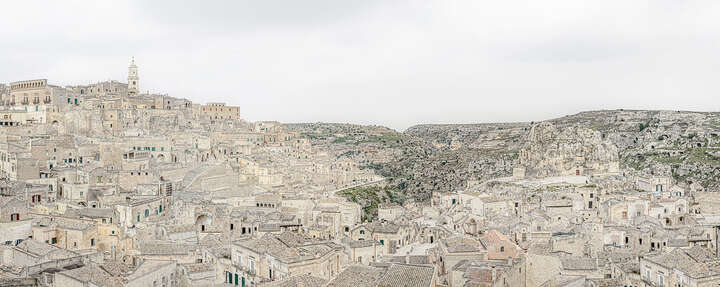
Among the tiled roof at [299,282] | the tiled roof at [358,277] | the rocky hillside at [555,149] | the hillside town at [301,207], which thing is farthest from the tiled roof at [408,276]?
the rocky hillside at [555,149]

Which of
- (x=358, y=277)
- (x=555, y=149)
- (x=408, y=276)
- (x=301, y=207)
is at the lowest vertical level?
(x=301, y=207)

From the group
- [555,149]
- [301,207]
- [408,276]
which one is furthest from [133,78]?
[408,276]

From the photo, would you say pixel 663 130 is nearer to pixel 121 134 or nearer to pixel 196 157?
pixel 196 157

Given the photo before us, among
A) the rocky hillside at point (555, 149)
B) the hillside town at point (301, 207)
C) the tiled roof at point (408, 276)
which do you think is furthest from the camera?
the rocky hillside at point (555, 149)

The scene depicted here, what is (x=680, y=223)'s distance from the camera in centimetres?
3772

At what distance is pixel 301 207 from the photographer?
4544 cm

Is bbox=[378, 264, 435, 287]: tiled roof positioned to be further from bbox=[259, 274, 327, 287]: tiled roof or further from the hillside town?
bbox=[259, 274, 327, 287]: tiled roof

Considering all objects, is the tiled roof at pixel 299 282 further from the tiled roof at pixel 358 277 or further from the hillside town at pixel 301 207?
the tiled roof at pixel 358 277

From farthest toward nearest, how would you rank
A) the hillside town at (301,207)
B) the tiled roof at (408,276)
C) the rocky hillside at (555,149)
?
the rocky hillside at (555,149), the hillside town at (301,207), the tiled roof at (408,276)

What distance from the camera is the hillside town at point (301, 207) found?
73.3 feet

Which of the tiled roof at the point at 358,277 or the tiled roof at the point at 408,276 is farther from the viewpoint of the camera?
the tiled roof at the point at 358,277

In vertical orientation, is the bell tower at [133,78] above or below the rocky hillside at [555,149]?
above

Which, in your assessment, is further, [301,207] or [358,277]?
[301,207]

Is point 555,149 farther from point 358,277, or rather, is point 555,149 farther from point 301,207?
point 358,277
